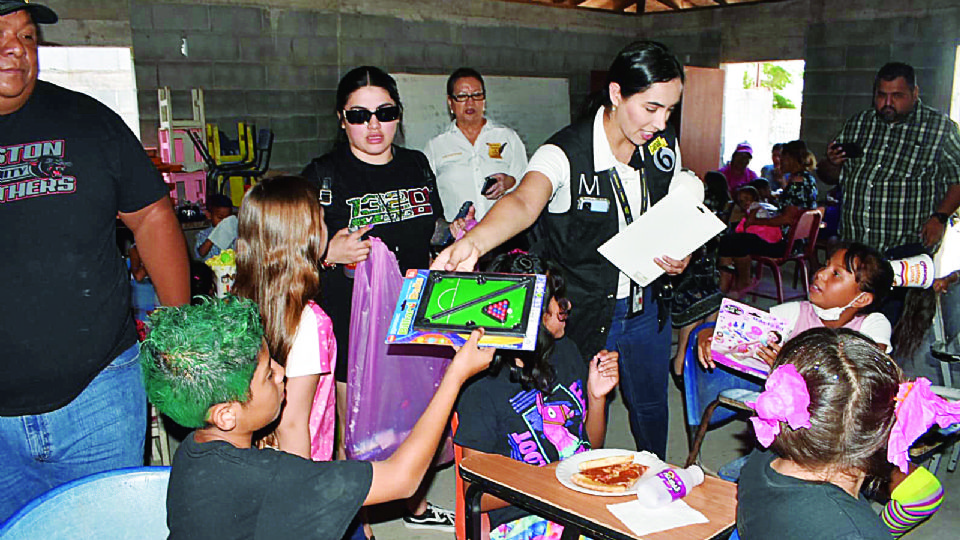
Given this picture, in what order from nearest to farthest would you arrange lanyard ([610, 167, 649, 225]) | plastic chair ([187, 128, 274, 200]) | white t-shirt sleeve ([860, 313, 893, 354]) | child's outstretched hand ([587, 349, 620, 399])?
child's outstretched hand ([587, 349, 620, 399])
lanyard ([610, 167, 649, 225])
white t-shirt sleeve ([860, 313, 893, 354])
plastic chair ([187, 128, 274, 200])

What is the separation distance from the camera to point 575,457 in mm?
1922

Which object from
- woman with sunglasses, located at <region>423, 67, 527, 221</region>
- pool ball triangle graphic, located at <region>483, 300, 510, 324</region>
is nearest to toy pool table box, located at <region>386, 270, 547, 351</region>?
pool ball triangle graphic, located at <region>483, 300, 510, 324</region>

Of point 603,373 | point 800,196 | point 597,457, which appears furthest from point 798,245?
point 597,457

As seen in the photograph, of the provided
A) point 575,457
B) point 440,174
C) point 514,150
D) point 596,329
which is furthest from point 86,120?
point 514,150

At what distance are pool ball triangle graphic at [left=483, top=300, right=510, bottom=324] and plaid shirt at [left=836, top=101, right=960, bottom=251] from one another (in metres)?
3.61

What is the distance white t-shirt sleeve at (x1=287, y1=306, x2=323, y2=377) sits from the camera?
1.93 m

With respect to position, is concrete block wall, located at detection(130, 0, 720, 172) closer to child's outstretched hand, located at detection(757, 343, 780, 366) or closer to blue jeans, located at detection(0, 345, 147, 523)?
blue jeans, located at detection(0, 345, 147, 523)

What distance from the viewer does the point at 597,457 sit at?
1918mm

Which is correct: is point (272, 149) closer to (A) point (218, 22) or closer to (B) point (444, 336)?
(A) point (218, 22)

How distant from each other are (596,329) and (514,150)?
235cm

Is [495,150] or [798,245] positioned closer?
[495,150]

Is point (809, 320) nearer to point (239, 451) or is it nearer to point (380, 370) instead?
point (380, 370)

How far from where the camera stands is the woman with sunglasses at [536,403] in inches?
81.7

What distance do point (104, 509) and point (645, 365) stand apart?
5.69 feet
